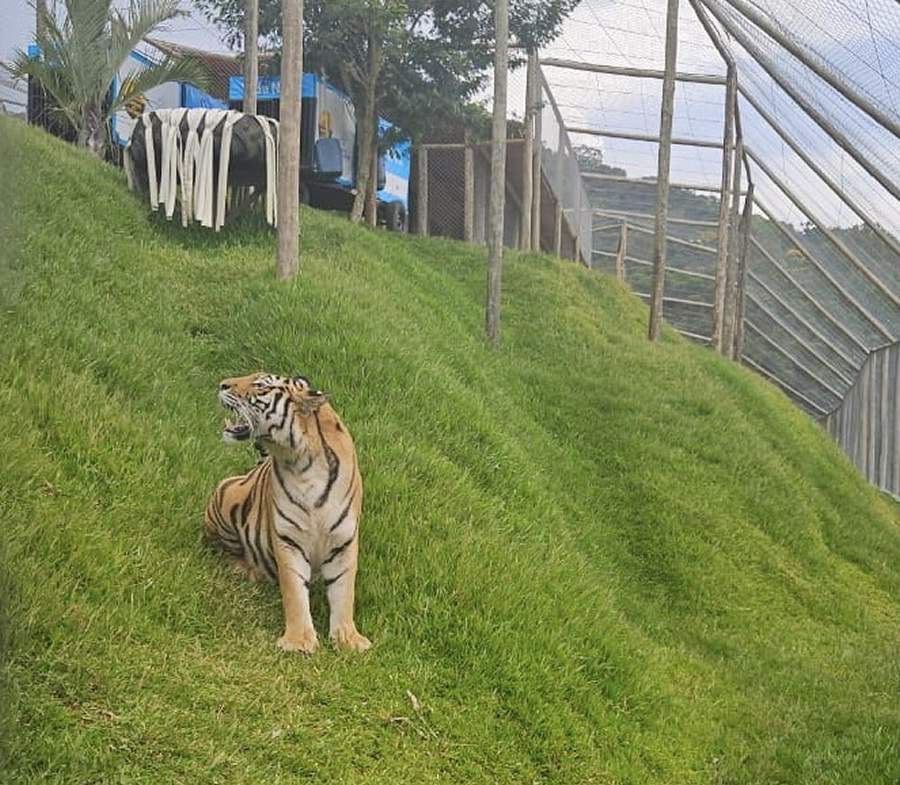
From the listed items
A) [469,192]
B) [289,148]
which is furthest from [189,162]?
[469,192]

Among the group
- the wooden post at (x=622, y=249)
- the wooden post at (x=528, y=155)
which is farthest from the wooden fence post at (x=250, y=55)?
the wooden post at (x=622, y=249)

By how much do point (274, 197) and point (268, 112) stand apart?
542cm

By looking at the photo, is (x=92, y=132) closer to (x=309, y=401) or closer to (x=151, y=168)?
(x=151, y=168)

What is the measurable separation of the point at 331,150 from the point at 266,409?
10225mm

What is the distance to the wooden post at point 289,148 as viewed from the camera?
7.51 metres

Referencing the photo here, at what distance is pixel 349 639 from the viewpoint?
158 inches

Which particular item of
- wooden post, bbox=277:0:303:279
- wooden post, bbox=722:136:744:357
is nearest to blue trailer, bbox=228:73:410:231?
wooden post, bbox=277:0:303:279

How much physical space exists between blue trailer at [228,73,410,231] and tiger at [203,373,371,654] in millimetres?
9142

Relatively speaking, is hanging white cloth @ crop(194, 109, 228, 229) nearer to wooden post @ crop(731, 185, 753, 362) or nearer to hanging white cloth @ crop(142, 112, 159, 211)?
hanging white cloth @ crop(142, 112, 159, 211)

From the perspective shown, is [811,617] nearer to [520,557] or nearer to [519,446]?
[519,446]

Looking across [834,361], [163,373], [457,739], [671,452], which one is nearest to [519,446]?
[671,452]

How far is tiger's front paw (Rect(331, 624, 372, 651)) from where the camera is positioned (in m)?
3.99

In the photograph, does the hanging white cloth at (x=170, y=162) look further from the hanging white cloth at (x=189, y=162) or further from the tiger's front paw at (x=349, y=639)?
the tiger's front paw at (x=349, y=639)

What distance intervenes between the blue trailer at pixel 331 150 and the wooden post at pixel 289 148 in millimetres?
4709
